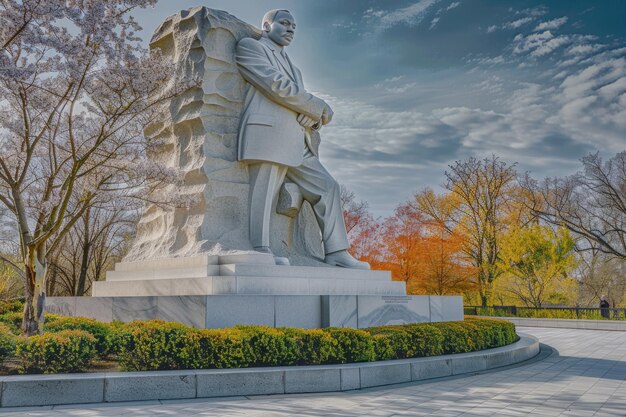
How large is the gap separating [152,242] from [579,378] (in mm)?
7834

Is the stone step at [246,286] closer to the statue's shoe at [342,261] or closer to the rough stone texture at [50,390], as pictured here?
the statue's shoe at [342,261]

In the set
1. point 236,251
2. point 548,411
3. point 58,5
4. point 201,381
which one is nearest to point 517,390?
point 548,411

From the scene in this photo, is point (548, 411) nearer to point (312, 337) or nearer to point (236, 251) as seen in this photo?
point (312, 337)

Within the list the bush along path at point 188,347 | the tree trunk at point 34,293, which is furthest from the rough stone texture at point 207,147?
the bush along path at point 188,347

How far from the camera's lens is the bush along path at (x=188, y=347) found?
21.0 ft

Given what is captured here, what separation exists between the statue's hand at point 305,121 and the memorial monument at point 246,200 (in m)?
0.02

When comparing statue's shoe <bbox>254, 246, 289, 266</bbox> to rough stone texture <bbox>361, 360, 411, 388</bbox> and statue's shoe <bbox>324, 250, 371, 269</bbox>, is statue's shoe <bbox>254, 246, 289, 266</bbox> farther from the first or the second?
rough stone texture <bbox>361, 360, 411, 388</bbox>

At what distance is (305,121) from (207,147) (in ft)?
6.64

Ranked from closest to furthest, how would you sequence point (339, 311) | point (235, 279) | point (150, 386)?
point (150, 386), point (235, 279), point (339, 311)

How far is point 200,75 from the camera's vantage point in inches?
402

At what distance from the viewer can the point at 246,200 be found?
409 inches

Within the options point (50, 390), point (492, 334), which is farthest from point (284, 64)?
point (50, 390)

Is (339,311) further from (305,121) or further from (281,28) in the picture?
(281,28)

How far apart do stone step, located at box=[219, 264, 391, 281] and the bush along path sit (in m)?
1.51
